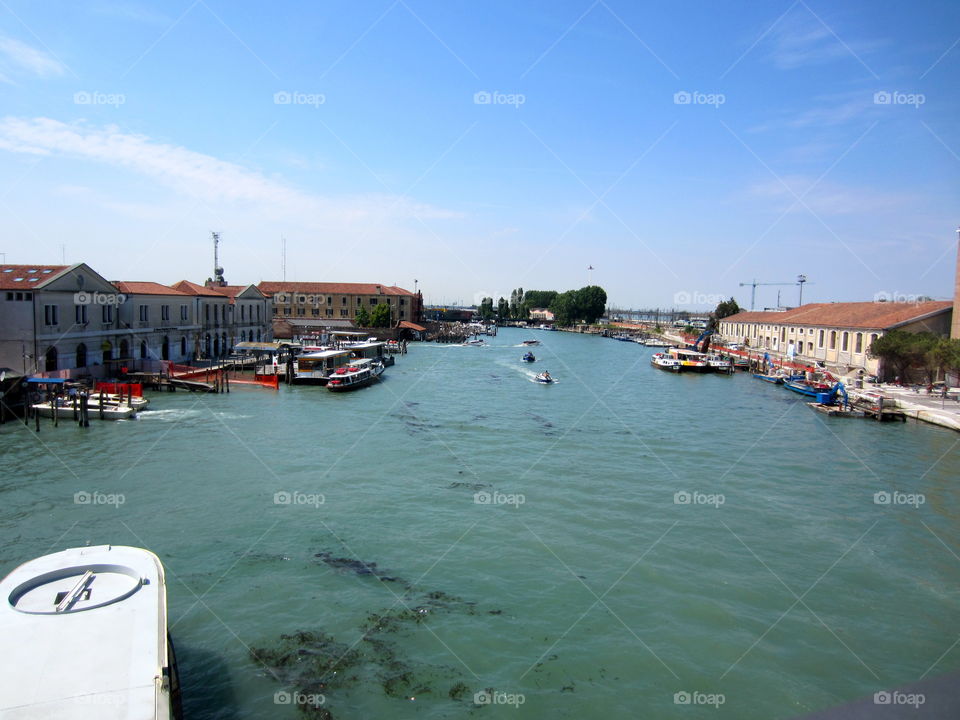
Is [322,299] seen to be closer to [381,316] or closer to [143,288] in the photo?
[381,316]

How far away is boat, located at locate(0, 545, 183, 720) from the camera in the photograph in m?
4.17

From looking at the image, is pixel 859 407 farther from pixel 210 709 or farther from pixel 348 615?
pixel 210 709

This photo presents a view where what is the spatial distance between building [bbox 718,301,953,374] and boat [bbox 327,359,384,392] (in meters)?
26.0

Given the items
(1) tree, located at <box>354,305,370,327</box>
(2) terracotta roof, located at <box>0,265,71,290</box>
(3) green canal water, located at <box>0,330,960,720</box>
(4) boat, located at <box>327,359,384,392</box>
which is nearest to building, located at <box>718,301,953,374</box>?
(3) green canal water, located at <box>0,330,960,720</box>

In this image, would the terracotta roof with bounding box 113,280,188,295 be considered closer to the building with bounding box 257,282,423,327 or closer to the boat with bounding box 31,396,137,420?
the boat with bounding box 31,396,137,420

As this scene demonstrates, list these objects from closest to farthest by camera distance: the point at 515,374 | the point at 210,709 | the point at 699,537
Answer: the point at 210,709 → the point at 699,537 → the point at 515,374

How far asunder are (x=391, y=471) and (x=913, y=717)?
10.7m

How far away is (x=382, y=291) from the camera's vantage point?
68000mm

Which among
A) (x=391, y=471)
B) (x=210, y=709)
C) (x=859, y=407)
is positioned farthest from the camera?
(x=859, y=407)

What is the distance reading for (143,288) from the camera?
29.6 metres

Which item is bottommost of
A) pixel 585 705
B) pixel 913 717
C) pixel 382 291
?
pixel 585 705

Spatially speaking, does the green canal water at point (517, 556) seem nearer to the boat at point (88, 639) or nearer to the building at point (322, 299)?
the boat at point (88, 639)

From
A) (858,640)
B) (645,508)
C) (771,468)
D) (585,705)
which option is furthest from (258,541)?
(771,468)

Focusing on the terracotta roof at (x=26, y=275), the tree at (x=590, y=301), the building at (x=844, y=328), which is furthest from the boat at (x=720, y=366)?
the tree at (x=590, y=301)
